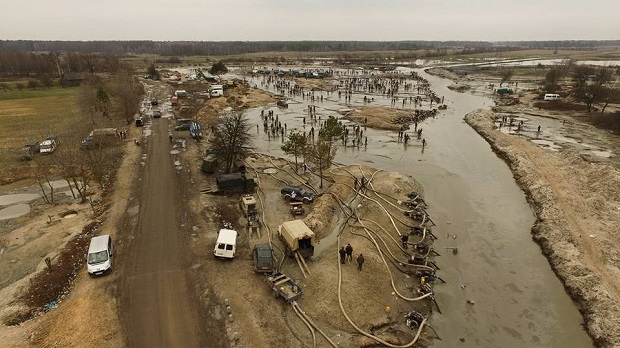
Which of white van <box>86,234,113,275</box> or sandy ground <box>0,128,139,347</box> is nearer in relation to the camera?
sandy ground <box>0,128,139,347</box>

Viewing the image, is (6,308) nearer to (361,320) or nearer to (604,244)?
(361,320)

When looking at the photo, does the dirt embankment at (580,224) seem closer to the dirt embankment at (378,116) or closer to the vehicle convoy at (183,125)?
the dirt embankment at (378,116)

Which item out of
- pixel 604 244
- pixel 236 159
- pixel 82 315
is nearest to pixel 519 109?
pixel 604 244

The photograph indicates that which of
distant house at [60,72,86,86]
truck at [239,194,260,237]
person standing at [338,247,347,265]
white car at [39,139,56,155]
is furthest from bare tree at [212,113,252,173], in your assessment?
distant house at [60,72,86,86]

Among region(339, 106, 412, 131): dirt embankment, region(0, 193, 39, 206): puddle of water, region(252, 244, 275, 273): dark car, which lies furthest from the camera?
region(339, 106, 412, 131): dirt embankment

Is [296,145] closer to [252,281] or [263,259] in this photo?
[263,259]

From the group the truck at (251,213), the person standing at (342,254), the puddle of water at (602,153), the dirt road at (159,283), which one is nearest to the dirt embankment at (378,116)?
the puddle of water at (602,153)

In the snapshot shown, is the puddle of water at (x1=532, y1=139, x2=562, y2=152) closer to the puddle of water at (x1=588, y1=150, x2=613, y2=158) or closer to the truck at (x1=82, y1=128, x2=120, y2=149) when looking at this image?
the puddle of water at (x1=588, y1=150, x2=613, y2=158)
